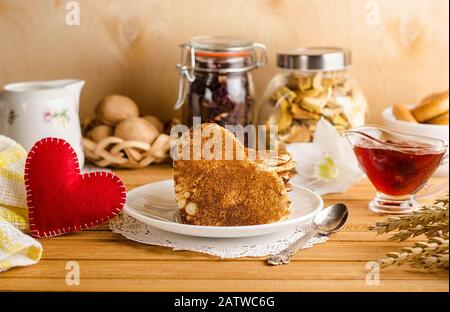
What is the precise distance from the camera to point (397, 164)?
3.55 feet

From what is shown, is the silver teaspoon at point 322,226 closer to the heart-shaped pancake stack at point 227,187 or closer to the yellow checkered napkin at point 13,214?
the heart-shaped pancake stack at point 227,187

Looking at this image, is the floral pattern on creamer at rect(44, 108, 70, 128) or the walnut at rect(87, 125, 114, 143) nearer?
the floral pattern on creamer at rect(44, 108, 70, 128)

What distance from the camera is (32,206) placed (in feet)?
3.22

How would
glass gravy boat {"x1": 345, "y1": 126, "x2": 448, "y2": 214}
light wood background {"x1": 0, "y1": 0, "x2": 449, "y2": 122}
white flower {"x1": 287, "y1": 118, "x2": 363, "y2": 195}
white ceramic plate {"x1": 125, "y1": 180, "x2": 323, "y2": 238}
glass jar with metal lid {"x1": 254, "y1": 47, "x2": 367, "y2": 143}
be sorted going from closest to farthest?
Result: white ceramic plate {"x1": 125, "y1": 180, "x2": 323, "y2": 238} < glass gravy boat {"x1": 345, "y1": 126, "x2": 448, "y2": 214} < white flower {"x1": 287, "y1": 118, "x2": 363, "y2": 195} < glass jar with metal lid {"x1": 254, "y1": 47, "x2": 367, "y2": 143} < light wood background {"x1": 0, "y1": 0, "x2": 449, "y2": 122}

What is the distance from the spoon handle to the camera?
89 centimetres

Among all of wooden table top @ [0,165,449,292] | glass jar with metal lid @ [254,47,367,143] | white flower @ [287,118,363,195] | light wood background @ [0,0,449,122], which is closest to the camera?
wooden table top @ [0,165,449,292]

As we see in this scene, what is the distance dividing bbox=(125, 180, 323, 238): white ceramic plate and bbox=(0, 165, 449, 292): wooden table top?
0.04 meters

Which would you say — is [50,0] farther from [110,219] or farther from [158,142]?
[110,219]

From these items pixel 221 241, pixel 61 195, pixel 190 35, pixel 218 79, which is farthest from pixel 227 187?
pixel 190 35

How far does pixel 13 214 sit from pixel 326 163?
555 millimetres

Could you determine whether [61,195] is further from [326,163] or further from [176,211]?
[326,163]

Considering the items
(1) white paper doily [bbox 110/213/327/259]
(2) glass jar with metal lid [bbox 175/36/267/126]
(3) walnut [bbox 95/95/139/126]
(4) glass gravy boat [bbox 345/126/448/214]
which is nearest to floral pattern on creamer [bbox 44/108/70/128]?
(3) walnut [bbox 95/95/139/126]

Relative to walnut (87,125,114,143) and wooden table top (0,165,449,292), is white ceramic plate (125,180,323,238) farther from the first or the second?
walnut (87,125,114,143)

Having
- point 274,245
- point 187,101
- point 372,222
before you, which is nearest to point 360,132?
point 372,222
